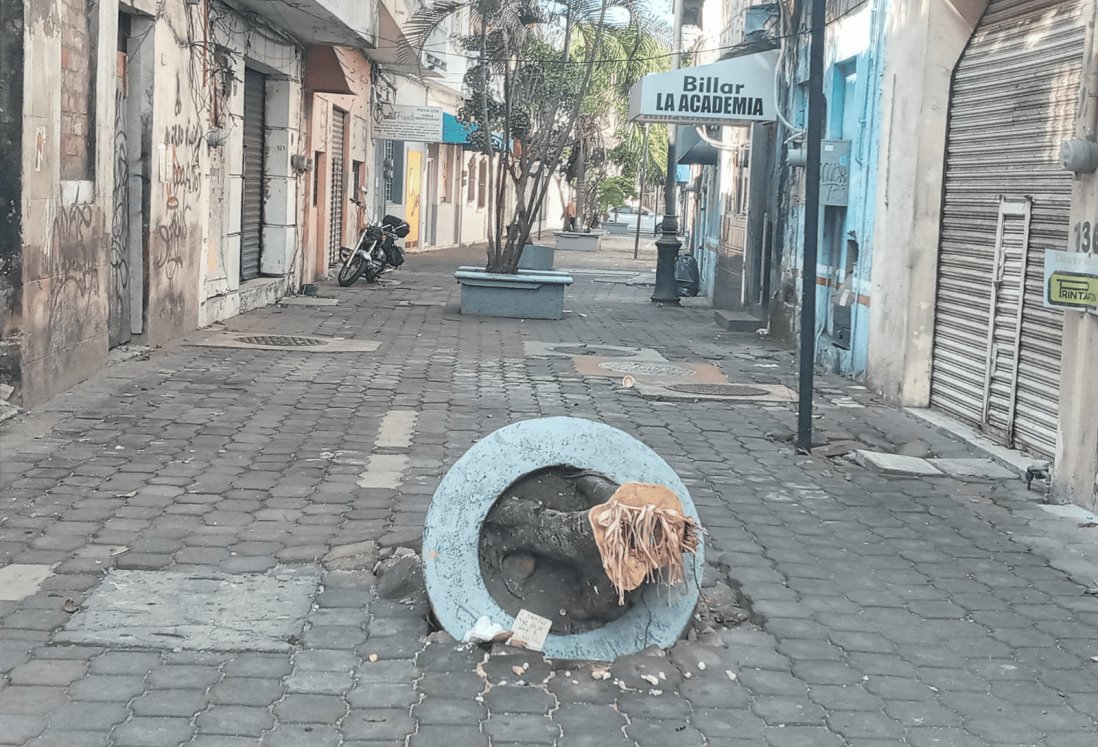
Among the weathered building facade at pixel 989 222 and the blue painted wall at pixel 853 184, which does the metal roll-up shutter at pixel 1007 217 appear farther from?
the blue painted wall at pixel 853 184

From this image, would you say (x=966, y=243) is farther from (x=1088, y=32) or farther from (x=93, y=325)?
(x=93, y=325)

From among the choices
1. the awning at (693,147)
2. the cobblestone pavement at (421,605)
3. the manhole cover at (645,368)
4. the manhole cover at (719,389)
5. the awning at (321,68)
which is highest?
the awning at (321,68)

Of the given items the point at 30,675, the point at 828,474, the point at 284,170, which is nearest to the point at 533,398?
the point at 828,474

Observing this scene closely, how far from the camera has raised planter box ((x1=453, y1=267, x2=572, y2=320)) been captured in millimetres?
16922

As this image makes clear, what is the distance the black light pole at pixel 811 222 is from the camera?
8422 millimetres

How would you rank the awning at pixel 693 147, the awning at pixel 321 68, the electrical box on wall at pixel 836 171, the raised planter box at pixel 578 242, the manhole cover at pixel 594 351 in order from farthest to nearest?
1. the raised planter box at pixel 578 242
2. the awning at pixel 693 147
3. the awning at pixel 321 68
4. the manhole cover at pixel 594 351
5. the electrical box on wall at pixel 836 171

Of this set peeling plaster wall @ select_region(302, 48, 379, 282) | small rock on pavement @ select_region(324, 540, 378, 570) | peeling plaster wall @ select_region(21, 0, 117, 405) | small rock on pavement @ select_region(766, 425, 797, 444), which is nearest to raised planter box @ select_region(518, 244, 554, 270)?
peeling plaster wall @ select_region(302, 48, 379, 282)

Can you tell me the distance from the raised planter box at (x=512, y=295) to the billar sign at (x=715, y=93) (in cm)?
263

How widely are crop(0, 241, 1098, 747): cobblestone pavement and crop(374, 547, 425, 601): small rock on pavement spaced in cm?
12

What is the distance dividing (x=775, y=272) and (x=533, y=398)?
6643mm

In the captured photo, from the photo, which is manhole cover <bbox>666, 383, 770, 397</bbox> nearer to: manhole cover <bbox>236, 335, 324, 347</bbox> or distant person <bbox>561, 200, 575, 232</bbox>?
manhole cover <bbox>236, 335, 324, 347</bbox>

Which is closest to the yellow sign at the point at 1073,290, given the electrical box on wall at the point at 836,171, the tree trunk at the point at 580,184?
the electrical box on wall at the point at 836,171

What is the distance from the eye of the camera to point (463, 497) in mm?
4867

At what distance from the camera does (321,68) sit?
773 inches
